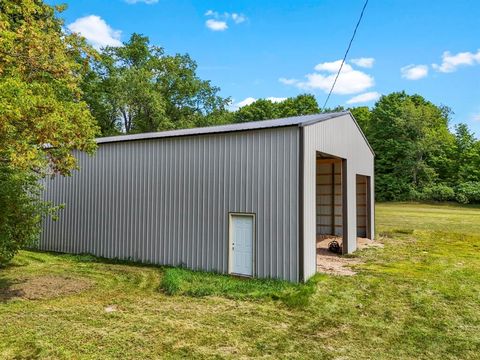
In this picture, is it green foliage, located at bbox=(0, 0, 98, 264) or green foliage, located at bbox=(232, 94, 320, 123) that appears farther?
green foliage, located at bbox=(232, 94, 320, 123)

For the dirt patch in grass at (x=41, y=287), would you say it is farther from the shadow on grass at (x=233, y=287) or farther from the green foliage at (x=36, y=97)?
the shadow on grass at (x=233, y=287)

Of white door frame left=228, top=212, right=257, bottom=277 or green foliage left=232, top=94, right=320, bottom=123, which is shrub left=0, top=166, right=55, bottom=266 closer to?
white door frame left=228, top=212, right=257, bottom=277

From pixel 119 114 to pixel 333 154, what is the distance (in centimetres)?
2904

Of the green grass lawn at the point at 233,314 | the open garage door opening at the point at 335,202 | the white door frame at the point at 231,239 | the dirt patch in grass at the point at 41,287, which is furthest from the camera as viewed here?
the open garage door opening at the point at 335,202

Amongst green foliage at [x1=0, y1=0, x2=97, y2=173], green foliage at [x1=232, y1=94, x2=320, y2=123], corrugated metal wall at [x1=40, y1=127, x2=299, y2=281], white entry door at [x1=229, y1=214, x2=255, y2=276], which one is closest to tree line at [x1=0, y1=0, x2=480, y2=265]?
green foliage at [x1=0, y1=0, x2=97, y2=173]

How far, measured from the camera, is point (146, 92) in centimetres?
3284

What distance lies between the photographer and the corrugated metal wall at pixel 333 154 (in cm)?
903

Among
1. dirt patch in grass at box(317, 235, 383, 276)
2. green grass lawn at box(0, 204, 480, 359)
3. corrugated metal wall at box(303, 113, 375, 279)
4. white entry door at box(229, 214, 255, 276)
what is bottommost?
dirt patch in grass at box(317, 235, 383, 276)

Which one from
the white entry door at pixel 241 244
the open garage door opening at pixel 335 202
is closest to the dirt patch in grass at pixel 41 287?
the white entry door at pixel 241 244

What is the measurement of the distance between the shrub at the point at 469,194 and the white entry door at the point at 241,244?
37.2 m

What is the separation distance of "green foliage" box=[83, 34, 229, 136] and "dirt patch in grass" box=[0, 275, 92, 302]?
85.9 ft

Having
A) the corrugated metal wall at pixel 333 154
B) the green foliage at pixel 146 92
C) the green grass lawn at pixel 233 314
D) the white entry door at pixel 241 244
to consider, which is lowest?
the green grass lawn at pixel 233 314

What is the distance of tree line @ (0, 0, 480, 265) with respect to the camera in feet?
22.4

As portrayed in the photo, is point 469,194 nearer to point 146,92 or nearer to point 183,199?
point 146,92
